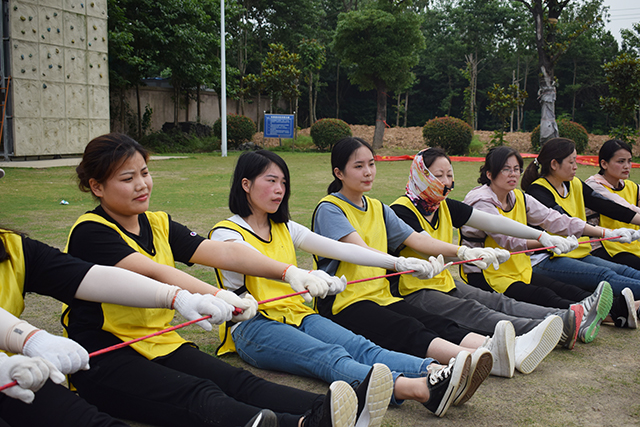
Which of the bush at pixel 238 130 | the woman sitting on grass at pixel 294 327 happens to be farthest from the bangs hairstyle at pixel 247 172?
the bush at pixel 238 130

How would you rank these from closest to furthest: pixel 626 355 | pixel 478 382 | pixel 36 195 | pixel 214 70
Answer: pixel 478 382 → pixel 626 355 → pixel 36 195 → pixel 214 70

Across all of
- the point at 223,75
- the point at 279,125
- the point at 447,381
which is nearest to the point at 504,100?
the point at 279,125

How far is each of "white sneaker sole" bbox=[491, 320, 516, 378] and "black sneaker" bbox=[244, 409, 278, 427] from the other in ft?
4.17

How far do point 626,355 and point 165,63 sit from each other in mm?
21458

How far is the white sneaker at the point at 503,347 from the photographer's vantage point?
2.68 m

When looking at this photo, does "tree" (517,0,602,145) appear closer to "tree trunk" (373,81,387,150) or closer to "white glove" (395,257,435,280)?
"tree trunk" (373,81,387,150)

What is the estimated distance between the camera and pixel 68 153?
1694cm

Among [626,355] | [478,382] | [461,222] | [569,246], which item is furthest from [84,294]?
[569,246]

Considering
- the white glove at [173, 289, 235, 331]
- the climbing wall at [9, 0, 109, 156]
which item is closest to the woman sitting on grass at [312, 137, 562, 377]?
the white glove at [173, 289, 235, 331]

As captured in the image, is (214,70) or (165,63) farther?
(214,70)

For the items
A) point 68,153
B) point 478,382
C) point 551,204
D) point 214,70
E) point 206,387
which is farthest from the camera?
point 214,70

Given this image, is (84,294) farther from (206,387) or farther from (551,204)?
(551,204)

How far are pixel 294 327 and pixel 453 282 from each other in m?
1.31

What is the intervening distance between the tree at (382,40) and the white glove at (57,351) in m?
23.2
